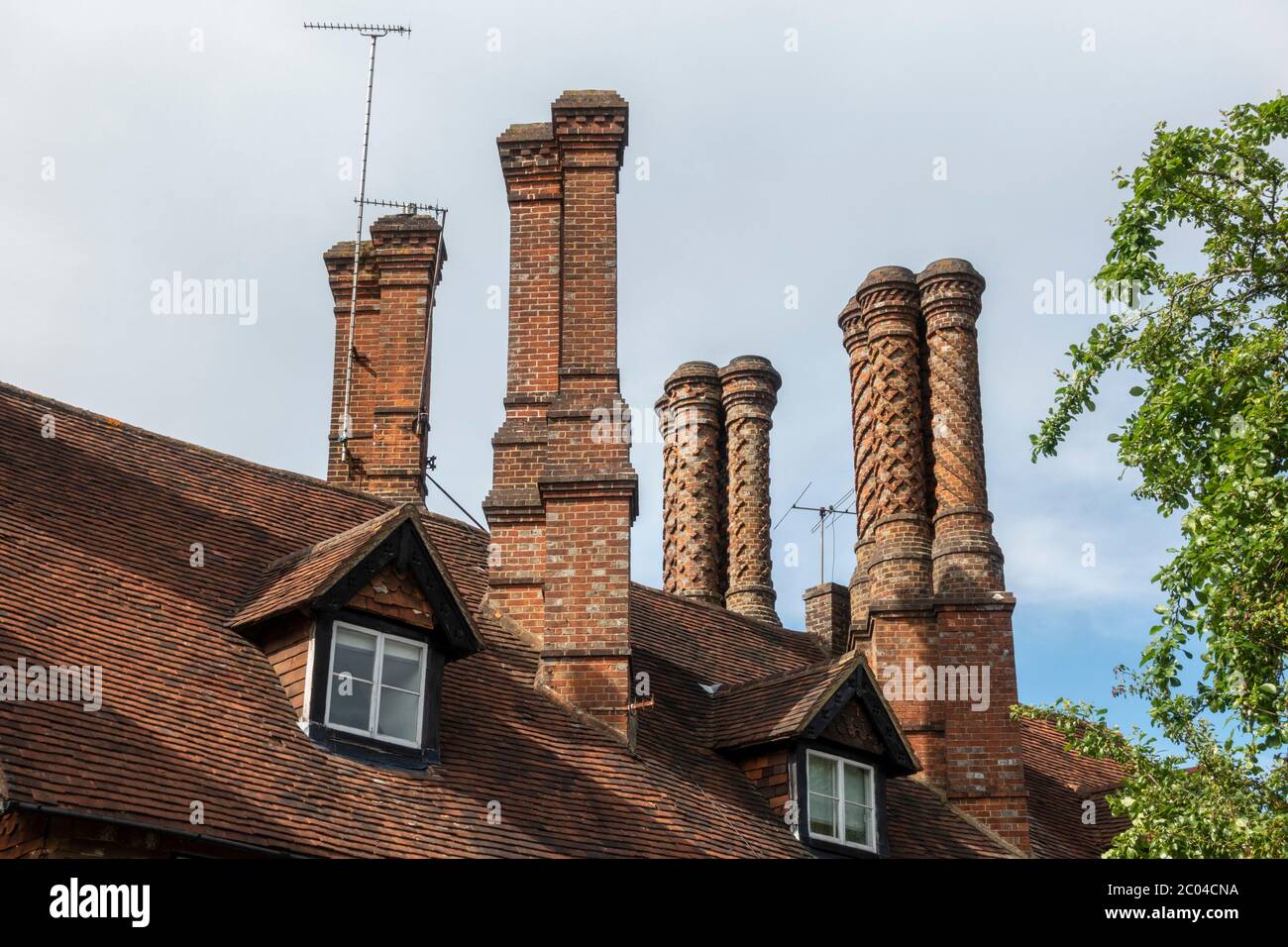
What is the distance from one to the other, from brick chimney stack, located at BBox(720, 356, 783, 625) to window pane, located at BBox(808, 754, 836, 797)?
6.86 m

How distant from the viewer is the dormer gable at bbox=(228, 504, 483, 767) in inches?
536

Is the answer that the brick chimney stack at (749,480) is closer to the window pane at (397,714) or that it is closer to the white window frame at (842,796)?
the white window frame at (842,796)

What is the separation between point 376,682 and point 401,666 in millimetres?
302

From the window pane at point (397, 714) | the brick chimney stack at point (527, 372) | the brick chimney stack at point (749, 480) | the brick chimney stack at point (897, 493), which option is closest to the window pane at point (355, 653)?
the window pane at point (397, 714)

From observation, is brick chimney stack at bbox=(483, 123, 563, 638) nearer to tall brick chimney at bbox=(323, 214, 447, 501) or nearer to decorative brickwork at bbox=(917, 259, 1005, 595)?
tall brick chimney at bbox=(323, 214, 447, 501)

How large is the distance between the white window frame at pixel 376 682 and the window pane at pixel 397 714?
0.11 ft

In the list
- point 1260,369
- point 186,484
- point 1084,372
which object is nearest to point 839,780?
point 1084,372

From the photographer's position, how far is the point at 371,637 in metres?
14.2

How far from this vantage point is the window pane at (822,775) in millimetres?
16094

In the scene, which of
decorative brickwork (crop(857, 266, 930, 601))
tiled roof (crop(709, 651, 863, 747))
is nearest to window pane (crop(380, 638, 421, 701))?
tiled roof (crop(709, 651, 863, 747))

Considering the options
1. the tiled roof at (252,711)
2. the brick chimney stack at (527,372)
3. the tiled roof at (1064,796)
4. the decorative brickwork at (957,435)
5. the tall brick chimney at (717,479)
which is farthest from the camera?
the tall brick chimney at (717,479)

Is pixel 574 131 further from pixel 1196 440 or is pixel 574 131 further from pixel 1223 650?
pixel 1223 650

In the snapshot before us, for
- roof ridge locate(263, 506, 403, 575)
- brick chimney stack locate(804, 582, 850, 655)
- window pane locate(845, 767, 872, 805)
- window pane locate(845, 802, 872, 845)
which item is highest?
brick chimney stack locate(804, 582, 850, 655)

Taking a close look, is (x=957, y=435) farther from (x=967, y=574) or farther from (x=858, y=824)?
(x=858, y=824)
